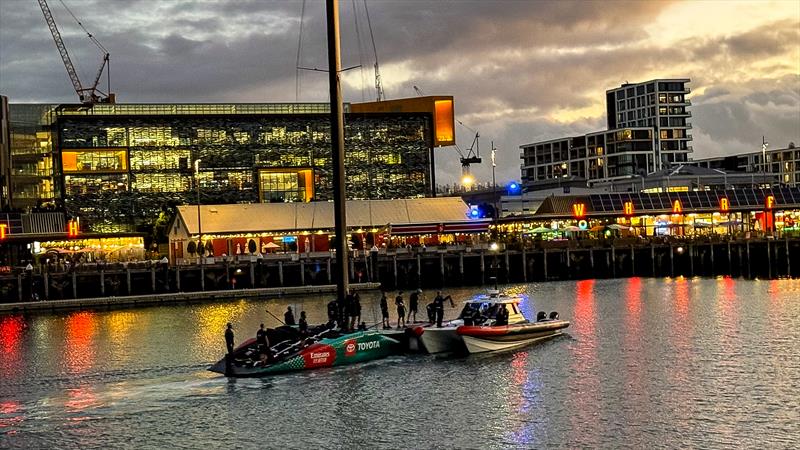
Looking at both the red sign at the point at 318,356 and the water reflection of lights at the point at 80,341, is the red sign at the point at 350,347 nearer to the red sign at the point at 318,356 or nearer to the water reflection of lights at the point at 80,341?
the red sign at the point at 318,356

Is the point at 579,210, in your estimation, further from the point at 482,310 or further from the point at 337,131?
the point at 337,131

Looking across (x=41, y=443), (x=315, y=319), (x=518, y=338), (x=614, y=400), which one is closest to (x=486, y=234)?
(x=315, y=319)

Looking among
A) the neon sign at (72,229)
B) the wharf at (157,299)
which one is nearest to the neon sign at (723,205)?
the wharf at (157,299)

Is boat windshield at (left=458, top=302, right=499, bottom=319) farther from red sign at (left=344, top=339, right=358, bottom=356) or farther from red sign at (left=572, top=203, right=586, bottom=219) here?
red sign at (left=572, top=203, right=586, bottom=219)

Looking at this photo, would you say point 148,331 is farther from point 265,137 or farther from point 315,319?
point 265,137

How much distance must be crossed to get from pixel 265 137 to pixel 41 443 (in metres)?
117

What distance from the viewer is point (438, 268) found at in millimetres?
122438

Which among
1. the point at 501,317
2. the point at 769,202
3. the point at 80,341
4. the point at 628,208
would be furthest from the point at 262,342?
the point at 769,202

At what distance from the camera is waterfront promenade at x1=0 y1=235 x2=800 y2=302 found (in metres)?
110

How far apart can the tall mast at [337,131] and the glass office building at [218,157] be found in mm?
86008

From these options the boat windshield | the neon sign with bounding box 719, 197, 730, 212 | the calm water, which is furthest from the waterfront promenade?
the boat windshield

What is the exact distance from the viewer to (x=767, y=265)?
13500 centimetres

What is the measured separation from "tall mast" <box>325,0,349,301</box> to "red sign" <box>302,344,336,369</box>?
5.24 m

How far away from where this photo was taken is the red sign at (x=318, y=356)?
54594 mm
